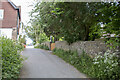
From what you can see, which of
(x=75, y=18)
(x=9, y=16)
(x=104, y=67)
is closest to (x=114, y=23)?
(x=104, y=67)

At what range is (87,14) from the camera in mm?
6336

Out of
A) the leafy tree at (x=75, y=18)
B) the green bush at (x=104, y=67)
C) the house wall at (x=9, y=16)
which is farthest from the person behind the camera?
the house wall at (x=9, y=16)

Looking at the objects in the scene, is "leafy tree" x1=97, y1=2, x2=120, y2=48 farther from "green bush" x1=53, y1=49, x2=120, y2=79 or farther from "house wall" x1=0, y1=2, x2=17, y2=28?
"house wall" x1=0, y1=2, x2=17, y2=28

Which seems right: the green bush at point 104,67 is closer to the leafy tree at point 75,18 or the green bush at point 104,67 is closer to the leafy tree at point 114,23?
the leafy tree at point 114,23

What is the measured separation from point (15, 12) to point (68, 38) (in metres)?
7.79

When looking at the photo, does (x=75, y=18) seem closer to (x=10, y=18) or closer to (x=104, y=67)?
(x=104, y=67)

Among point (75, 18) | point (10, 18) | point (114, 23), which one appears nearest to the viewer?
point (114, 23)

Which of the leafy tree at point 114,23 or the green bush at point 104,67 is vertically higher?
the leafy tree at point 114,23

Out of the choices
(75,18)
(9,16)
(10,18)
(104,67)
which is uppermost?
(9,16)

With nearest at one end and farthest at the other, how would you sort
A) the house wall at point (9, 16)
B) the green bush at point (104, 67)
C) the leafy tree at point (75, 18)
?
the green bush at point (104, 67) → the leafy tree at point (75, 18) → the house wall at point (9, 16)

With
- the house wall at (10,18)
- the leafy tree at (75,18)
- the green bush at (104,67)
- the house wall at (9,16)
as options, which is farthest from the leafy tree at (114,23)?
the house wall at (9,16)

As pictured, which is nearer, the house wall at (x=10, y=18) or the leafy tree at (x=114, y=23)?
the leafy tree at (x=114, y=23)

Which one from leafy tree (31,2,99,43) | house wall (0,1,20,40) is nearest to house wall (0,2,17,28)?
house wall (0,1,20,40)

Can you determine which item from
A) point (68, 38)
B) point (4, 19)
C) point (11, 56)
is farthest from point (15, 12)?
point (11, 56)
